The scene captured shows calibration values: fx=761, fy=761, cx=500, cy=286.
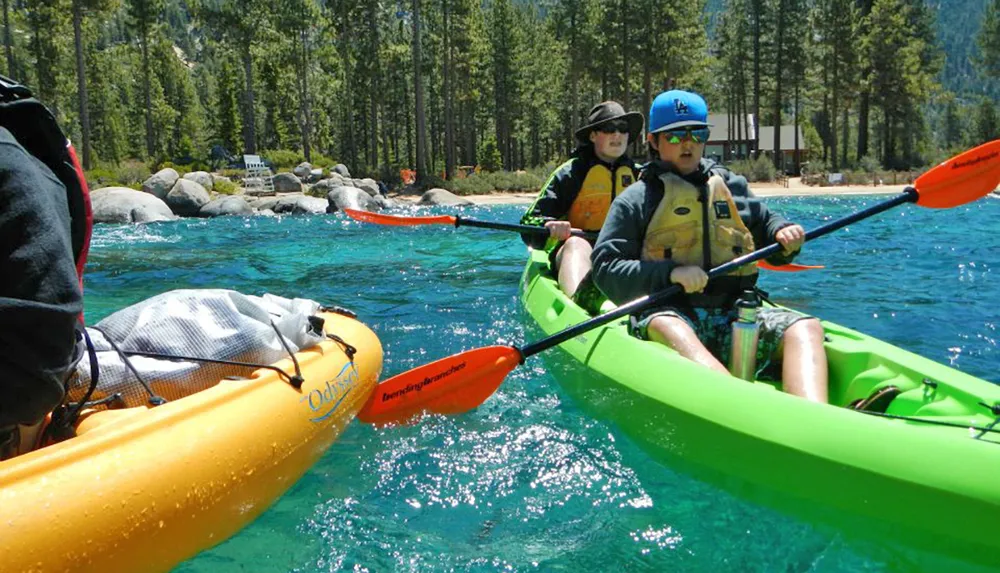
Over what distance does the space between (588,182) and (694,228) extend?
2264mm

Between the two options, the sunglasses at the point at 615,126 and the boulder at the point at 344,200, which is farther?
the boulder at the point at 344,200

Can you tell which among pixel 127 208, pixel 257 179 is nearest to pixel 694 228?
pixel 127 208

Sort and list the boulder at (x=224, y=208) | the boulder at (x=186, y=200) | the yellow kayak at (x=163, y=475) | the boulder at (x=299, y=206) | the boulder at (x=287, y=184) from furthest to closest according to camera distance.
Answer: the boulder at (x=287, y=184), the boulder at (x=299, y=206), the boulder at (x=186, y=200), the boulder at (x=224, y=208), the yellow kayak at (x=163, y=475)

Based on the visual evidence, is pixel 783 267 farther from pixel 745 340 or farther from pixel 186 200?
pixel 186 200

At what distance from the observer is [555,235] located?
5480 mm

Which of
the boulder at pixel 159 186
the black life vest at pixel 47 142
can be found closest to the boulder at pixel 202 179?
the boulder at pixel 159 186

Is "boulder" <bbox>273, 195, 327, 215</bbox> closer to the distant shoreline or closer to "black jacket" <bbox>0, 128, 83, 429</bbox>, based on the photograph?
the distant shoreline

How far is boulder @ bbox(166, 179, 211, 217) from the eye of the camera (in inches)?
786

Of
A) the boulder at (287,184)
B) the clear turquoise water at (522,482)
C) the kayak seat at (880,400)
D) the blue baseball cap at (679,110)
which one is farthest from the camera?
the boulder at (287,184)

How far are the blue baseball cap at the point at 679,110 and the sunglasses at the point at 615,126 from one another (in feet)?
6.47

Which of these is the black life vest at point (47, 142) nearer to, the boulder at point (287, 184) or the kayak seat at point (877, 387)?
the kayak seat at point (877, 387)

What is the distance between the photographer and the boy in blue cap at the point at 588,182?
565 centimetres

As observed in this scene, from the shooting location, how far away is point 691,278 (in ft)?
11.3

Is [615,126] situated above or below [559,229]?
above
